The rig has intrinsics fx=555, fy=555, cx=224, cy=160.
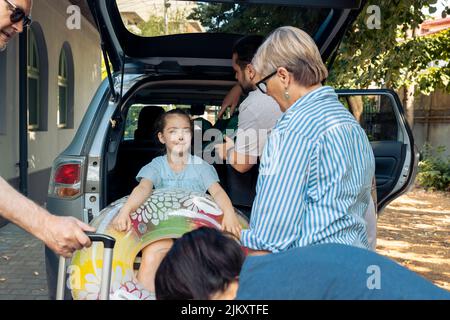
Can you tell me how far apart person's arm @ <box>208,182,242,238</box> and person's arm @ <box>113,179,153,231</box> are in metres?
0.37

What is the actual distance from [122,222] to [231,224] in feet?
1.81

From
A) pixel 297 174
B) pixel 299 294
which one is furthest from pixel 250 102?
pixel 299 294

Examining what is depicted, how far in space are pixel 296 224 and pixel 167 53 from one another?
2.75 meters

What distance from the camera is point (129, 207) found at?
9.30ft

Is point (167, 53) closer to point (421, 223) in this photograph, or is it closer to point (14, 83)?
point (14, 83)

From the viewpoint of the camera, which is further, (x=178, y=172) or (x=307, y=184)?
(x=178, y=172)

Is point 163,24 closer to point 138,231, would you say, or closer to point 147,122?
point 147,122

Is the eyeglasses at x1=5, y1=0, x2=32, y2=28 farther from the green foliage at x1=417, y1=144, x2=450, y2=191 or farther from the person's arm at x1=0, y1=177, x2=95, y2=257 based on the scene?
the green foliage at x1=417, y1=144, x2=450, y2=191

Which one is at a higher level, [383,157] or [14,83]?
[14,83]

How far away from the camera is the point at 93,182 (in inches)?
128

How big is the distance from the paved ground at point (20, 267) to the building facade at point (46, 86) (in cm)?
99

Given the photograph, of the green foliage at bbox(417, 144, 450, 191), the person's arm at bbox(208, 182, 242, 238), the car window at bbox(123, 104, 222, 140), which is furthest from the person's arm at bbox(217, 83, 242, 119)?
the green foliage at bbox(417, 144, 450, 191)

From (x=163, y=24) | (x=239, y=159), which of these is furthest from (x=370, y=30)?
(x=239, y=159)
